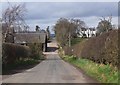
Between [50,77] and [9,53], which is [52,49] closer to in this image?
[9,53]

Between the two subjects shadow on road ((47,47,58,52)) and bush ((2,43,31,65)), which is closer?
bush ((2,43,31,65))

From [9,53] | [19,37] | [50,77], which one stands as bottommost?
[50,77]

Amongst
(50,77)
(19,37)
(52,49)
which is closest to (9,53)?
(50,77)

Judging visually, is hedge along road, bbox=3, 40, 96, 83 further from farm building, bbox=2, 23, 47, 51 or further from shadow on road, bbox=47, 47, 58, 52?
shadow on road, bbox=47, 47, 58, 52

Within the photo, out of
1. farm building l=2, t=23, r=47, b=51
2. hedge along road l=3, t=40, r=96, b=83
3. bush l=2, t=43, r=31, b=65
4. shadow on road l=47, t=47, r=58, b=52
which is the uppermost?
farm building l=2, t=23, r=47, b=51

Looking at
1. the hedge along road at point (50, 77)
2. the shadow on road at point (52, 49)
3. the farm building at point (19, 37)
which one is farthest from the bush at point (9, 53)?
the shadow on road at point (52, 49)

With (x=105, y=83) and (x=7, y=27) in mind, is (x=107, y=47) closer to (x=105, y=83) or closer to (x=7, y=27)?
(x=105, y=83)

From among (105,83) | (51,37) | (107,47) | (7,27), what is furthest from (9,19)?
(51,37)

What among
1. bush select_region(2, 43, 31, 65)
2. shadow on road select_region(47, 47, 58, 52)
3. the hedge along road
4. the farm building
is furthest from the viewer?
shadow on road select_region(47, 47, 58, 52)

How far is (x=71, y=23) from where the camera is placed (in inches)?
5330

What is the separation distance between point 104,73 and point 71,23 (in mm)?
114227

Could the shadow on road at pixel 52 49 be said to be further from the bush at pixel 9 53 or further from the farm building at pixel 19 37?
the bush at pixel 9 53

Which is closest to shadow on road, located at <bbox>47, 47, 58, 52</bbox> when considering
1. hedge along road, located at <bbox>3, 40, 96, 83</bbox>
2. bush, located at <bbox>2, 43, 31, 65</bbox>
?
bush, located at <bbox>2, 43, 31, 65</bbox>

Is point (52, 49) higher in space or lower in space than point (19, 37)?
lower
